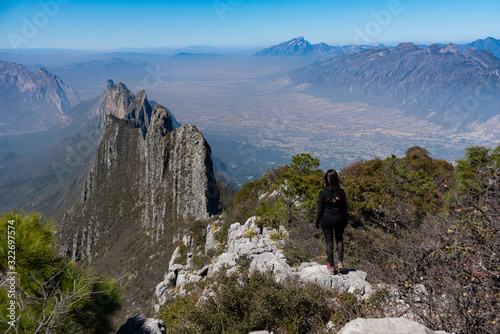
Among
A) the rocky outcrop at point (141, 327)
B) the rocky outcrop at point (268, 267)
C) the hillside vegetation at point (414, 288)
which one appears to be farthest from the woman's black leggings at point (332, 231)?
the rocky outcrop at point (141, 327)

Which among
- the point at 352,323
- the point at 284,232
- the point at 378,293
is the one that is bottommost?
the point at 284,232

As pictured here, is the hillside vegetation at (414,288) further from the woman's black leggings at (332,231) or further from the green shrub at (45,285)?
the green shrub at (45,285)

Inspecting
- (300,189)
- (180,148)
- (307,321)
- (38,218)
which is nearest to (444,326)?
(307,321)

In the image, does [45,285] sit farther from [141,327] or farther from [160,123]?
[160,123]

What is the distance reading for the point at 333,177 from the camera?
6.53 m

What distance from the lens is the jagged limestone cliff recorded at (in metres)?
55.2

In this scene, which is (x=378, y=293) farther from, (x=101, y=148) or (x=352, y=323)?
(x=101, y=148)

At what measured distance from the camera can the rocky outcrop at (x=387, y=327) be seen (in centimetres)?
271

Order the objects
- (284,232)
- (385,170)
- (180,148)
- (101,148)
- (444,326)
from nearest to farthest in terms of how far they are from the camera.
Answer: (444,326)
(284,232)
(385,170)
(180,148)
(101,148)

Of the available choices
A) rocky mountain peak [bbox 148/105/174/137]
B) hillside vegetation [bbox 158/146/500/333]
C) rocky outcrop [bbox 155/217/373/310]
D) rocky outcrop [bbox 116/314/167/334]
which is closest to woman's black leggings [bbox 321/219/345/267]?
rocky outcrop [bbox 155/217/373/310]

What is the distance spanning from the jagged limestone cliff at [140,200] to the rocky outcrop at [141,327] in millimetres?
33548

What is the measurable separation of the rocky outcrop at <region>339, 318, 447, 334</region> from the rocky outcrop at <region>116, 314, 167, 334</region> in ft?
15.8

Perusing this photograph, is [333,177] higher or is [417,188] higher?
[333,177]

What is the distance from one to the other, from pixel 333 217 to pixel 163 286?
61.8 feet
